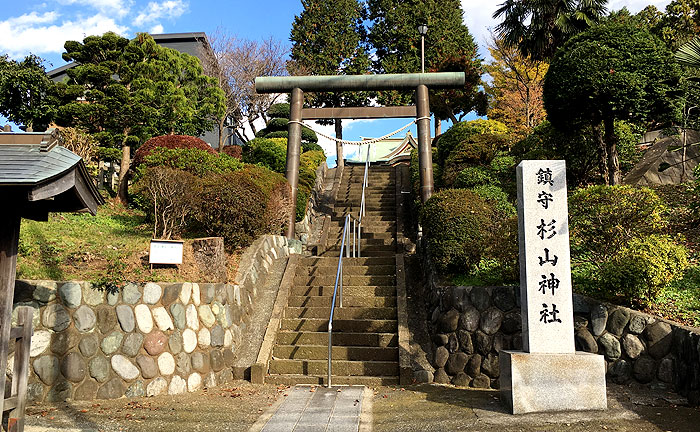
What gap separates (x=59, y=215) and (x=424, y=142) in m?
8.27

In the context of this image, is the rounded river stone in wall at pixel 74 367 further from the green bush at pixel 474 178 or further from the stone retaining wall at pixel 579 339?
the green bush at pixel 474 178

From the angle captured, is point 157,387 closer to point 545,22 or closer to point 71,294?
point 71,294

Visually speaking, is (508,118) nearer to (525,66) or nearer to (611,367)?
(525,66)

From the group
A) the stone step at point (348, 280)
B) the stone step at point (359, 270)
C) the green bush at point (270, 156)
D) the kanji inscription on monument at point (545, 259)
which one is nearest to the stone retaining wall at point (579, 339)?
the kanji inscription on monument at point (545, 259)

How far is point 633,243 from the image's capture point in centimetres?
671

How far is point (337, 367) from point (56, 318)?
3885mm

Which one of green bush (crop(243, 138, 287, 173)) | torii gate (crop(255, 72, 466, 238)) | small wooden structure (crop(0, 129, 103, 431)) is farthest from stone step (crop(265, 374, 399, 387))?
green bush (crop(243, 138, 287, 173))

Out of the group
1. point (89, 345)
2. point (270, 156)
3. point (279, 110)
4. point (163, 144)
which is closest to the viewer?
point (89, 345)

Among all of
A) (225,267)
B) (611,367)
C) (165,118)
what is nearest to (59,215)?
(225,267)

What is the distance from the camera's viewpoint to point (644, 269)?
6359mm

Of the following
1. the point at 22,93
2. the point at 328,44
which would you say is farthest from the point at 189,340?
the point at 328,44

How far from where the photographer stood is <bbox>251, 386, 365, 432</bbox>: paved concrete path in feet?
17.7

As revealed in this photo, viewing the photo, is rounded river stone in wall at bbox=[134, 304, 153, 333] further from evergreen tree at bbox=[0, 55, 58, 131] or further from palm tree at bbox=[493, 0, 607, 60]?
palm tree at bbox=[493, 0, 607, 60]

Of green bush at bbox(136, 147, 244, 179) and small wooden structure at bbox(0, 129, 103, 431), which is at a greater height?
green bush at bbox(136, 147, 244, 179)
